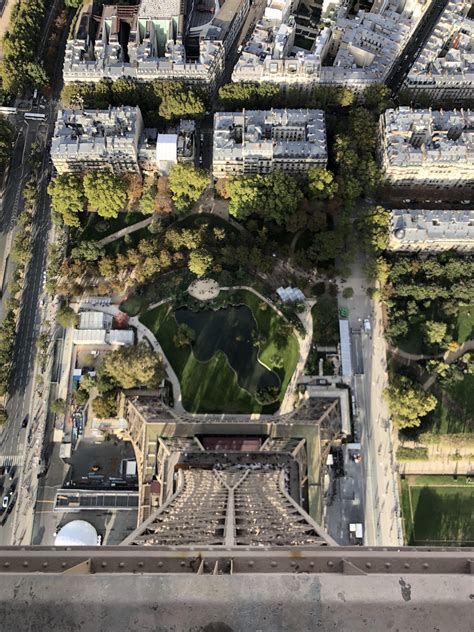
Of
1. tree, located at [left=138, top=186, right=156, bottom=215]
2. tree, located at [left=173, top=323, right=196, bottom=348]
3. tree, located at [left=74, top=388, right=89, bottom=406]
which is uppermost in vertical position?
tree, located at [left=138, top=186, right=156, bottom=215]

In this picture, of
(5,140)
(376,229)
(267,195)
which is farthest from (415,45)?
(5,140)

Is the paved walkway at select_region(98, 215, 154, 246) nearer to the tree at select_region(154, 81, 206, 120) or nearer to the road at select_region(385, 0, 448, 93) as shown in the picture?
the tree at select_region(154, 81, 206, 120)

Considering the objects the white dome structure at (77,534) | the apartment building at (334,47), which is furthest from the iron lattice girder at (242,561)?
the apartment building at (334,47)

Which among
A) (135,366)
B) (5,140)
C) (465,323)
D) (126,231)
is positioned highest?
(5,140)

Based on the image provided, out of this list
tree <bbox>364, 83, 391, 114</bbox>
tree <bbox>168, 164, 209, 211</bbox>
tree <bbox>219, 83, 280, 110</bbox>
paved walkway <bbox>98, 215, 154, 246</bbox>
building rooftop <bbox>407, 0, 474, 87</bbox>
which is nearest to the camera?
tree <bbox>168, 164, 209, 211</bbox>

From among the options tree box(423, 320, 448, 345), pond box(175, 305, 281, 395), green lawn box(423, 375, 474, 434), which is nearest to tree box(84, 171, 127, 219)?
pond box(175, 305, 281, 395)

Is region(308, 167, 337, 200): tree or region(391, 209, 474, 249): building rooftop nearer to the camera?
region(391, 209, 474, 249): building rooftop

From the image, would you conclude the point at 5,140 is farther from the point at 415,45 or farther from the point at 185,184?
the point at 415,45

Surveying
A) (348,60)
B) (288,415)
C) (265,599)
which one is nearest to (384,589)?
(265,599)
